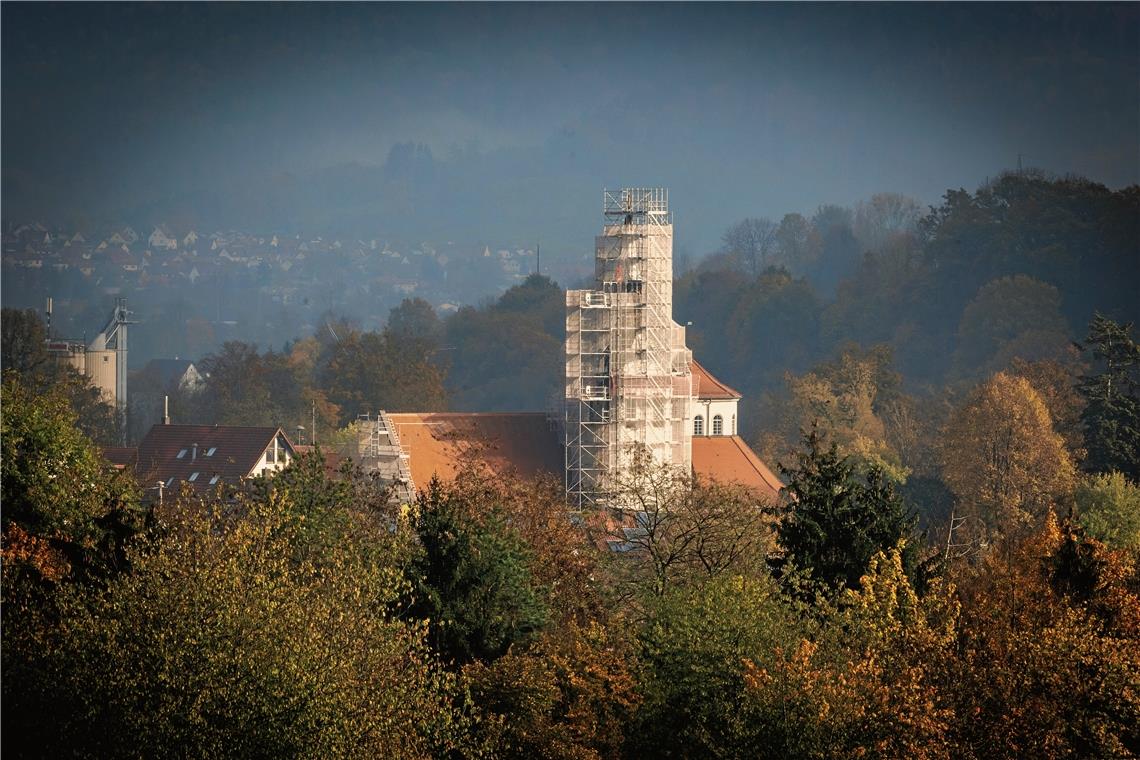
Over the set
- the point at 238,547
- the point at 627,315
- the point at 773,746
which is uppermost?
the point at 627,315

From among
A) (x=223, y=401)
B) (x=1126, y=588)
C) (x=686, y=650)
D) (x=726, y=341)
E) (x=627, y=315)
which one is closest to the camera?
(x=686, y=650)

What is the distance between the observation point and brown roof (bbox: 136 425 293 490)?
67875 mm

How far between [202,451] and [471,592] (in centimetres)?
3965

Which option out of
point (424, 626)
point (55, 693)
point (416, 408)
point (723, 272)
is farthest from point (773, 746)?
point (723, 272)

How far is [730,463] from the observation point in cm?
6544

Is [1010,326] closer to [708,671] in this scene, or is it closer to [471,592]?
[471,592]

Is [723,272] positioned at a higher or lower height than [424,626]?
higher

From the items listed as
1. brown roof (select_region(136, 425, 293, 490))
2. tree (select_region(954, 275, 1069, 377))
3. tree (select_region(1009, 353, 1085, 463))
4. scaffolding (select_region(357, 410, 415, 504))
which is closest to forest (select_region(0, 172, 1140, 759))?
scaffolding (select_region(357, 410, 415, 504))

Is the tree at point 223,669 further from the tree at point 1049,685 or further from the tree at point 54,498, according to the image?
the tree at point 1049,685

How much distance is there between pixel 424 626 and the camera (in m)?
30.5

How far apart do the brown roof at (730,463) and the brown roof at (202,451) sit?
47.9ft

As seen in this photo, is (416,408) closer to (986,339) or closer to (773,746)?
(986,339)

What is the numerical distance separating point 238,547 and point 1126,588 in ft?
42.7

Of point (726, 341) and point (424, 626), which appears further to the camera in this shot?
point (726, 341)
